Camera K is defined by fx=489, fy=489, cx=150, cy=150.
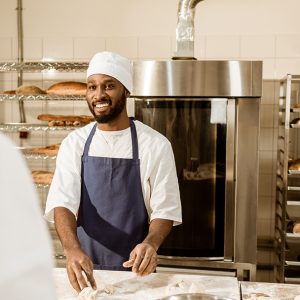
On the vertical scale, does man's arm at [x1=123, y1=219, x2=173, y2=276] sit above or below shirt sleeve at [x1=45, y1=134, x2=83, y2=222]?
below

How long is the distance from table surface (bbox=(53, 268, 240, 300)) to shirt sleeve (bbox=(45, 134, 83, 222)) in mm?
315

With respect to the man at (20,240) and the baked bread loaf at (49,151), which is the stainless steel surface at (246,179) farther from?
the man at (20,240)

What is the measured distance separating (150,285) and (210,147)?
1230 millimetres

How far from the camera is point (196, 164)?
2.66 meters

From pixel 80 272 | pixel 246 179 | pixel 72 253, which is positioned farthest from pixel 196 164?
pixel 80 272

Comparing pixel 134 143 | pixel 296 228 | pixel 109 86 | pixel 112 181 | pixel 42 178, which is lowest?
pixel 296 228

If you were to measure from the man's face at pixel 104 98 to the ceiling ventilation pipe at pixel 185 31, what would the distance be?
767 millimetres

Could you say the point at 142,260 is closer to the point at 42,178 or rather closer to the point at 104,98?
the point at 104,98

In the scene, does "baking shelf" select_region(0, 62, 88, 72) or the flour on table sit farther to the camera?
"baking shelf" select_region(0, 62, 88, 72)

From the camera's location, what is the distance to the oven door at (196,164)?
2631 millimetres

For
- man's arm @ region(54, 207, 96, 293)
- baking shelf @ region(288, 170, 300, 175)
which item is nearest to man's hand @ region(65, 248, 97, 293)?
man's arm @ region(54, 207, 96, 293)

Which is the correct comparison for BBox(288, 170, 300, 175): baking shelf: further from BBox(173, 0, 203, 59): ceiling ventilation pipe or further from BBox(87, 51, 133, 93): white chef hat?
BBox(87, 51, 133, 93): white chef hat

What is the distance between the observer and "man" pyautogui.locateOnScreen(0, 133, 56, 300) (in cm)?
31

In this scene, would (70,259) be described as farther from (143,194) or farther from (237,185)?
(237,185)
